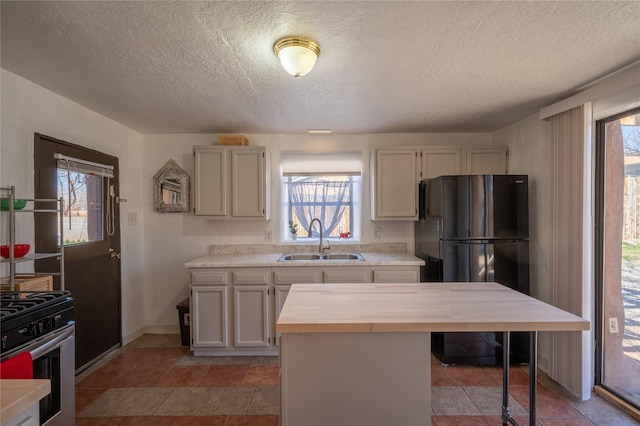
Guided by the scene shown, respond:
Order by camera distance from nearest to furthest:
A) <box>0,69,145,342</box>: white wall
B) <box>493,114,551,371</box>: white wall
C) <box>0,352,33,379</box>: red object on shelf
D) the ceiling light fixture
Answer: <box>0,352,33,379</box>: red object on shelf
the ceiling light fixture
<box>0,69,145,342</box>: white wall
<box>493,114,551,371</box>: white wall

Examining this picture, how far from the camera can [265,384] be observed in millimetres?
2477

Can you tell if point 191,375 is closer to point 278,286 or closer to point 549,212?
point 278,286

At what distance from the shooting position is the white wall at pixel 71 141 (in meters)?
1.98

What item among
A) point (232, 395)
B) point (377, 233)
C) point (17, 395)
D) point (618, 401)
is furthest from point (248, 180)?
point (618, 401)

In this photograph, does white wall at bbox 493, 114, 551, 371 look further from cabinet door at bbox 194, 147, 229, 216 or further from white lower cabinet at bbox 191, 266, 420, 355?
cabinet door at bbox 194, 147, 229, 216

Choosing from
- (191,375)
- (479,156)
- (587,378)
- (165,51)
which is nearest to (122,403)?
(191,375)

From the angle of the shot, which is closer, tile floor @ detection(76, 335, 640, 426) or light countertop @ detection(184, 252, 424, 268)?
tile floor @ detection(76, 335, 640, 426)

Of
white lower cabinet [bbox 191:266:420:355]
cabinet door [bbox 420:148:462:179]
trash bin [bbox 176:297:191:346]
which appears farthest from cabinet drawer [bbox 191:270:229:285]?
cabinet door [bbox 420:148:462:179]

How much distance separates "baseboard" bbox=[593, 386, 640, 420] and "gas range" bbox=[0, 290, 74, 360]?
12.0ft

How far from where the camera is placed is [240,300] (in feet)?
9.50

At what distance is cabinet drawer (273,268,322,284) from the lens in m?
2.90

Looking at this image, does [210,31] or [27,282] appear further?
[27,282]

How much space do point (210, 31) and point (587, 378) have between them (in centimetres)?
337

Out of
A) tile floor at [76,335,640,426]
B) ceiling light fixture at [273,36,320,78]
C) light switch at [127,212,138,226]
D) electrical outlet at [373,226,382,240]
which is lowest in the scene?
tile floor at [76,335,640,426]
